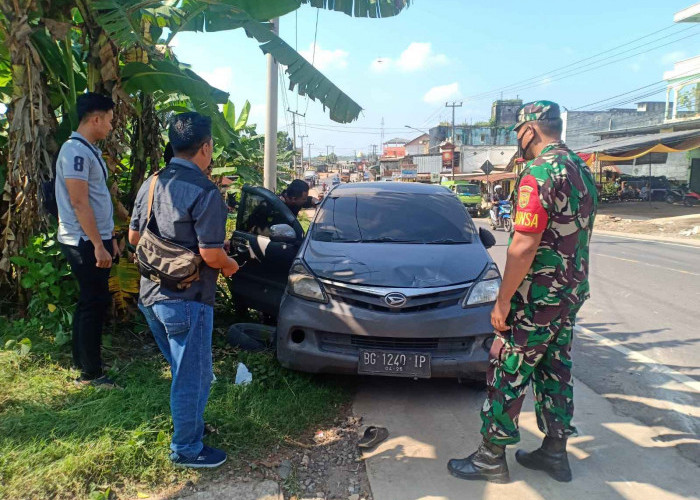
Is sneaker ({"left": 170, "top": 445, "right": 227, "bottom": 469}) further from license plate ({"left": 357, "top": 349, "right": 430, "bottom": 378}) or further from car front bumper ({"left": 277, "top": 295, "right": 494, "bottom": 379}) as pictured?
license plate ({"left": 357, "top": 349, "right": 430, "bottom": 378})

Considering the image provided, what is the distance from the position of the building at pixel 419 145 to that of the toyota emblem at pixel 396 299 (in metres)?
85.6

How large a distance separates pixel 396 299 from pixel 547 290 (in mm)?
1082

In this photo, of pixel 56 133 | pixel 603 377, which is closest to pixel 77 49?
pixel 56 133

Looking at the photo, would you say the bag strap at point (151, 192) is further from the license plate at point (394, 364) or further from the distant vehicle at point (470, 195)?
the distant vehicle at point (470, 195)

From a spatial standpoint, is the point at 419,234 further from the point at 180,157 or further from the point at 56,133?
the point at 56,133

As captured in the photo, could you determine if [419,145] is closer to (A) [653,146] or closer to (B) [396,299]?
(A) [653,146]

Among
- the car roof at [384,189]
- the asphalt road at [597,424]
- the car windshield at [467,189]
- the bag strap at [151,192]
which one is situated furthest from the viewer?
the car windshield at [467,189]

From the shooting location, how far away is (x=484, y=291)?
3.58m

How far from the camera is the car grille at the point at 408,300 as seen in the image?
11.3ft

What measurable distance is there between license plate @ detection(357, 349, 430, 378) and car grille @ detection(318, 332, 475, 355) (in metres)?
0.06

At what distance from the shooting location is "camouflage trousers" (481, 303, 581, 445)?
2.61 metres

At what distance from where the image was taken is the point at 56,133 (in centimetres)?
421

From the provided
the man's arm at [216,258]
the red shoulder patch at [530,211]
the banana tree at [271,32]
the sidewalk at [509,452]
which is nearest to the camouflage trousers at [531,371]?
the sidewalk at [509,452]

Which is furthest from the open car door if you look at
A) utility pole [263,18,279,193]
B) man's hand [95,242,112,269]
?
utility pole [263,18,279,193]
